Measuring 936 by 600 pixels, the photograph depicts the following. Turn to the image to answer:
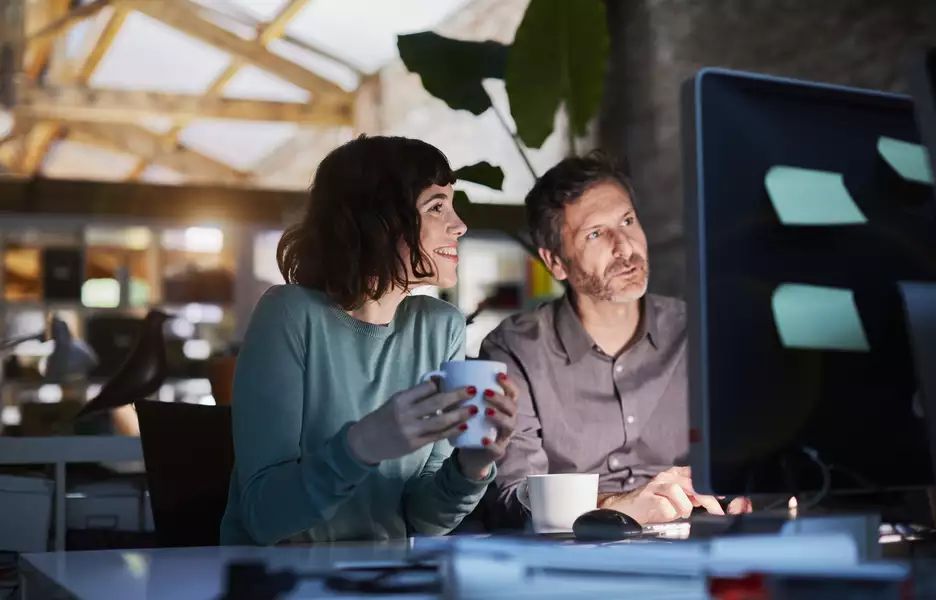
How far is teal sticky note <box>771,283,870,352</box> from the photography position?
0.83 metres

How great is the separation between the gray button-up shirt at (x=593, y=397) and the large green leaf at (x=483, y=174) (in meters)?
0.67

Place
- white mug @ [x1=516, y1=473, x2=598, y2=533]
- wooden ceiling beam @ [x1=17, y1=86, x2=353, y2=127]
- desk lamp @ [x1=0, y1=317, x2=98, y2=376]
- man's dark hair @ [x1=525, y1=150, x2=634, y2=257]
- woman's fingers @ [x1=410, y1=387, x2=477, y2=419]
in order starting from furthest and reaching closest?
wooden ceiling beam @ [x1=17, y1=86, x2=353, y2=127] → desk lamp @ [x1=0, y1=317, x2=98, y2=376] → man's dark hair @ [x1=525, y1=150, x2=634, y2=257] → white mug @ [x1=516, y1=473, x2=598, y2=533] → woman's fingers @ [x1=410, y1=387, x2=477, y2=419]

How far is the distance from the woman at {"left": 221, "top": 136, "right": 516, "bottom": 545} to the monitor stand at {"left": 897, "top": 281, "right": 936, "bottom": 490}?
39 centimetres

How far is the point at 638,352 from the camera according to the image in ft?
6.79

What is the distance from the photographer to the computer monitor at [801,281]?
804mm

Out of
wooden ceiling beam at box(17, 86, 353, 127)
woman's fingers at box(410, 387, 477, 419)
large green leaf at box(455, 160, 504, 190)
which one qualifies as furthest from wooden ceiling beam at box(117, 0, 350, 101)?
woman's fingers at box(410, 387, 477, 419)

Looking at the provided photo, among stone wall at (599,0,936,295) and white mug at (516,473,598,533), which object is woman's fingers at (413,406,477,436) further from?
stone wall at (599,0,936,295)

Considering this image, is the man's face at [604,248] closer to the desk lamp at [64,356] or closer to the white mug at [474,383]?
the white mug at [474,383]

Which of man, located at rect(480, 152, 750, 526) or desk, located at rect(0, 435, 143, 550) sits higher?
man, located at rect(480, 152, 750, 526)

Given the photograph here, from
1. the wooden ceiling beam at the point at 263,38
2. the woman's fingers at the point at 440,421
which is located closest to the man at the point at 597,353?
the woman's fingers at the point at 440,421

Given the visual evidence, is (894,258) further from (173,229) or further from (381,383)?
(173,229)

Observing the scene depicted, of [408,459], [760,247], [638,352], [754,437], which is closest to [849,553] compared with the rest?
[754,437]

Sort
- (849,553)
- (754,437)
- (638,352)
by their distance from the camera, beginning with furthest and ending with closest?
(638,352) < (754,437) < (849,553)

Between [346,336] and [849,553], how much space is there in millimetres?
880
